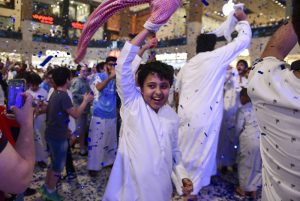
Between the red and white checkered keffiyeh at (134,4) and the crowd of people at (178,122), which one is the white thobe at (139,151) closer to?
the crowd of people at (178,122)

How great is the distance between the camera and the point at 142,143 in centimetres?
172

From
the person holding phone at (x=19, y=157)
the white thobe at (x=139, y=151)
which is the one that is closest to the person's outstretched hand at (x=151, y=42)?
the white thobe at (x=139, y=151)

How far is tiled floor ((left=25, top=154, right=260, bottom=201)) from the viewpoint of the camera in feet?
11.4

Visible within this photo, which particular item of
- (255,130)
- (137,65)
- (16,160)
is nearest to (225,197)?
(255,130)

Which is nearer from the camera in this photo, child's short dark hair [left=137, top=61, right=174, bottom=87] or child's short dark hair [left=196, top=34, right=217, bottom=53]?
child's short dark hair [left=137, top=61, right=174, bottom=87]

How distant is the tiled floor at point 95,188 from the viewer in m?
3.46

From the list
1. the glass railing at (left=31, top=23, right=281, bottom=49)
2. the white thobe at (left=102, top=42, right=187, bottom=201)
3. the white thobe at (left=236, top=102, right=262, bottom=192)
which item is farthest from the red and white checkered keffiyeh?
the glass railing at (left=31, top=23, right=281, bottom=49)

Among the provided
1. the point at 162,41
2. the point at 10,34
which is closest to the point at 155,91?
the point at 162,41

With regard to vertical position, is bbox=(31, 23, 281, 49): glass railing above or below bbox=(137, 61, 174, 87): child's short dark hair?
above

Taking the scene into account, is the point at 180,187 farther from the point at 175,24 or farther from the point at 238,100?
the point at 175,24

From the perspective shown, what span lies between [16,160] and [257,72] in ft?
3.24

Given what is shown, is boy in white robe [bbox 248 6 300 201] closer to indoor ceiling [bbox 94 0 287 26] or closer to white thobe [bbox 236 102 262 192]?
white thobe [bbox 236 102 262 192]

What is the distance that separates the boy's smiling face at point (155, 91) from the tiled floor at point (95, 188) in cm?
197

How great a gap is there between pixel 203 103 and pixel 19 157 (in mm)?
2366
